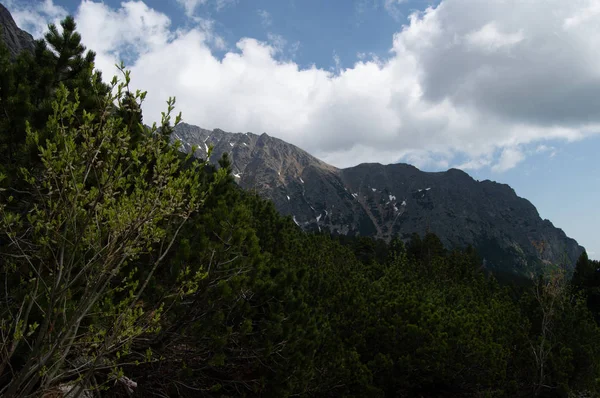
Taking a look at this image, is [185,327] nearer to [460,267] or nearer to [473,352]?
[473,352]

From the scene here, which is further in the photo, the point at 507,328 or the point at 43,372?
the point at 507,328

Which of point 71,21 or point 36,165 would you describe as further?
point 71,21

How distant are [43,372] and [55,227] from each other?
145cm

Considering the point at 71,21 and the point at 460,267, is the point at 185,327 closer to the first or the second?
the point at 71,21

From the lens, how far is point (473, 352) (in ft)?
54.2

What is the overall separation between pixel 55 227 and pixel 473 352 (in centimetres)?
1746

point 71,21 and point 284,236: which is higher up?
point 71,21

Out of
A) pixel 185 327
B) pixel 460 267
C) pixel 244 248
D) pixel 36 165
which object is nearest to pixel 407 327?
pixel 244 248

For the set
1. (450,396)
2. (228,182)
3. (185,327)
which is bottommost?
(450,396)

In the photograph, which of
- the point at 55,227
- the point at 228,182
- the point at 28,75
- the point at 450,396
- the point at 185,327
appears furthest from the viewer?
the point at 450,396

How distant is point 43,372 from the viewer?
3457 mm

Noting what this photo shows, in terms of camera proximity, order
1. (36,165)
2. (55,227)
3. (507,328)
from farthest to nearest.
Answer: (507,328) < (36,165) < (55,227)

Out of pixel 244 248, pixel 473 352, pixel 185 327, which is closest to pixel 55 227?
pixel 185 327

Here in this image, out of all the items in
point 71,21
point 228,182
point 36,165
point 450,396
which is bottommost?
point 450,396
